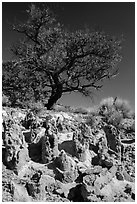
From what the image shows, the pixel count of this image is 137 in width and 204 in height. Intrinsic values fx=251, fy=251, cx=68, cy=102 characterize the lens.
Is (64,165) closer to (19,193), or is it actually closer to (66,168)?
(66,168)

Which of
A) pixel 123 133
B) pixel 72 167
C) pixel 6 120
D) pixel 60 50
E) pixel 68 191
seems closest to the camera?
pixel 68 191

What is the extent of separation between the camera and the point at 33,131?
4.57 m

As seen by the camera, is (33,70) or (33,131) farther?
(33,70)

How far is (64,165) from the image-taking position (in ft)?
12.3

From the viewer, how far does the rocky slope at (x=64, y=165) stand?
3303mm

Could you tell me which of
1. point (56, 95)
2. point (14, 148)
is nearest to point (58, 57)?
point (56, 95)

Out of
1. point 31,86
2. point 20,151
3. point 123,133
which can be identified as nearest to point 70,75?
point 31,86

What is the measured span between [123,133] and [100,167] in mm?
2533

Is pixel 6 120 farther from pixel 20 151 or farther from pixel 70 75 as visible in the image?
pixel 70 75

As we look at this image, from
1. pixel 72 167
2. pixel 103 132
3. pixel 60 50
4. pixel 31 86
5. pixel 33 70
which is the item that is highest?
pixel 60 50

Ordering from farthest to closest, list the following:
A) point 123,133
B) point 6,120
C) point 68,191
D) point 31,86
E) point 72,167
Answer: point 31,86 → point 123,133 → point 6,120 → point 72,167 → point 68,191

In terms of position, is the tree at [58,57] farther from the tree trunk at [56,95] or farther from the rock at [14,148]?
the rock at [14,148]

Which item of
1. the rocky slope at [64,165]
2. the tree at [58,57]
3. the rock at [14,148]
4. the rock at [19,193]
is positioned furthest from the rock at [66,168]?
the tree at [58,57]

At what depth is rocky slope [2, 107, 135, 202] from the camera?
330 cm
